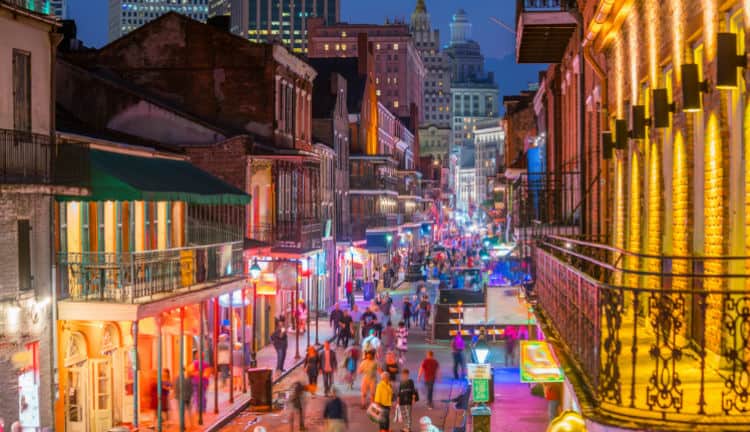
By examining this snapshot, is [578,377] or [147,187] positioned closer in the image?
[578,377]

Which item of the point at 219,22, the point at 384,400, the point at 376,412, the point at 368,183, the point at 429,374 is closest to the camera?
the point at 376,412

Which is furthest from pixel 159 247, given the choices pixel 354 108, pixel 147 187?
pixel 354 108

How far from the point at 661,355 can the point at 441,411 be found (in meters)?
18.4

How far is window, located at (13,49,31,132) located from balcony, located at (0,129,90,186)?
394mm

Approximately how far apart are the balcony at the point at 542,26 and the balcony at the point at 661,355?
12.3 meters

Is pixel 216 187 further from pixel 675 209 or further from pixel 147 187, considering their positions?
pixel 675 209

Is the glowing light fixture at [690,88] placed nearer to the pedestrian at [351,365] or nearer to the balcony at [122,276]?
the balcony at [122,276]

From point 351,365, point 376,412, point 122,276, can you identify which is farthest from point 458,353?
point 122,276

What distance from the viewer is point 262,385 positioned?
25438 mm

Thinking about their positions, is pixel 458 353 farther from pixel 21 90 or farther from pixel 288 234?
pixel 21 90

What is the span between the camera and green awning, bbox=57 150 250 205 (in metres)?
20.9

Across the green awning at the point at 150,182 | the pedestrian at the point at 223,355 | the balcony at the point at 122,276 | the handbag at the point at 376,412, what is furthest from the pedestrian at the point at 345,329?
the handbag at the point at 376,412

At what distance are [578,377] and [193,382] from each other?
16613 millimetres

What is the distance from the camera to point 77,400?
21844mm
